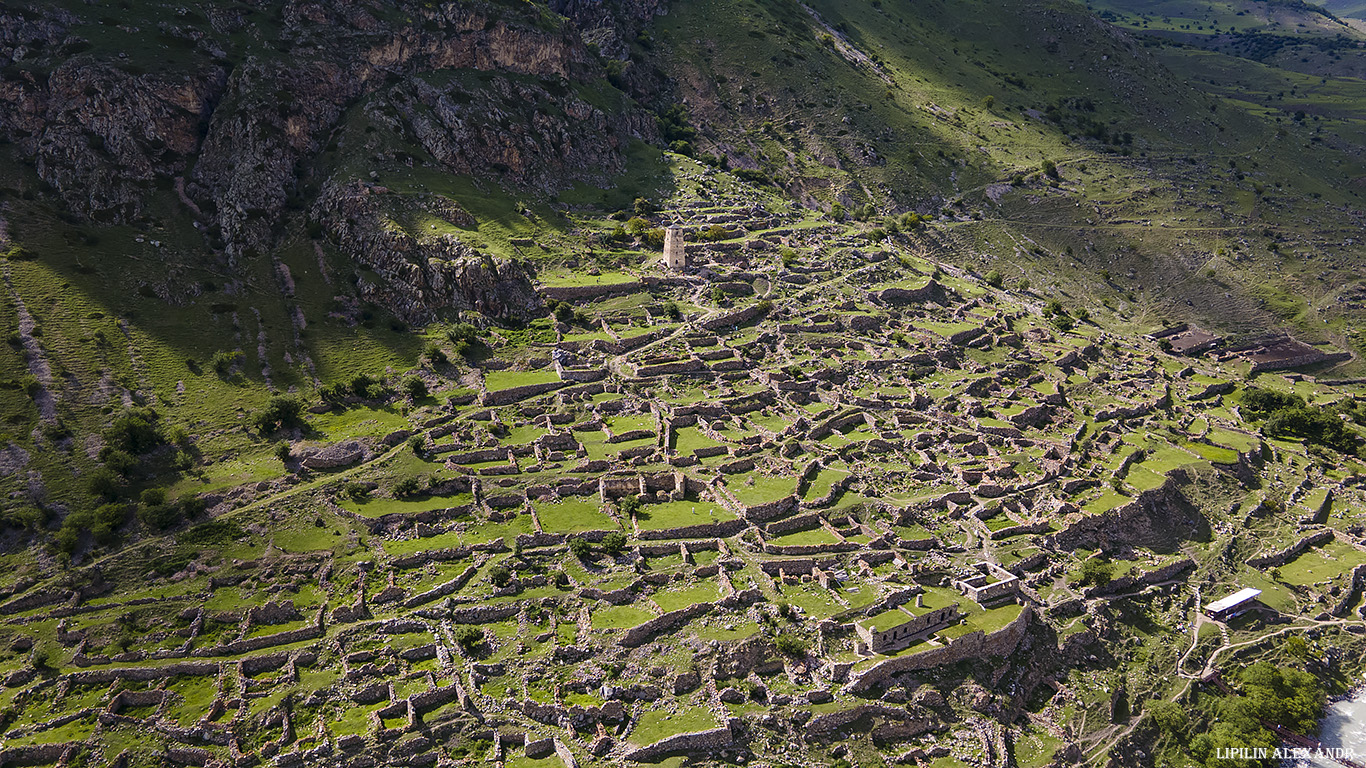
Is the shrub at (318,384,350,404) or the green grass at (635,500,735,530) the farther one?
the shrub at (318,384,350,404)

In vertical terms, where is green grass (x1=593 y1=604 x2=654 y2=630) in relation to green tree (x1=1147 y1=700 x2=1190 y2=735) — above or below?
above

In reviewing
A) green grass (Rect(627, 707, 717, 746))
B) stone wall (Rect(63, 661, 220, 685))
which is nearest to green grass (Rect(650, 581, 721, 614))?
green grass (Rect(627, 707, 717, 746))

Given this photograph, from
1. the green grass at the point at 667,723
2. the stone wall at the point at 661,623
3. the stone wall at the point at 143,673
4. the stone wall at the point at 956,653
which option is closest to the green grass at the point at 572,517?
the stone wall at the point at 661,623

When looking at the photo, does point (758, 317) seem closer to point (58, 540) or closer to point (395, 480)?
point (395, 480)

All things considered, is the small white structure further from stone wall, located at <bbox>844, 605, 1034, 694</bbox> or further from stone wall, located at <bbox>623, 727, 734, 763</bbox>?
stone wall, located at <bbox>623, 727, 734, 763</bbox>

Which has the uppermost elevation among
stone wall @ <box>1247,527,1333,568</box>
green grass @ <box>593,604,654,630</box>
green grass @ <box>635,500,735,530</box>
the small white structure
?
green grass @ <box>635,500,735,530</box>

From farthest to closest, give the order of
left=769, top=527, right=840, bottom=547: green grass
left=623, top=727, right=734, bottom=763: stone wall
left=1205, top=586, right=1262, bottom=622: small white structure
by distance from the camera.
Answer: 1. left=1205, top=586, right=1262, bottom=622: small white structure
2. left=769, top=527, right=840, bottom=547: green grass
3. left=623, top=727, right=734, bottom=763: stone wall
